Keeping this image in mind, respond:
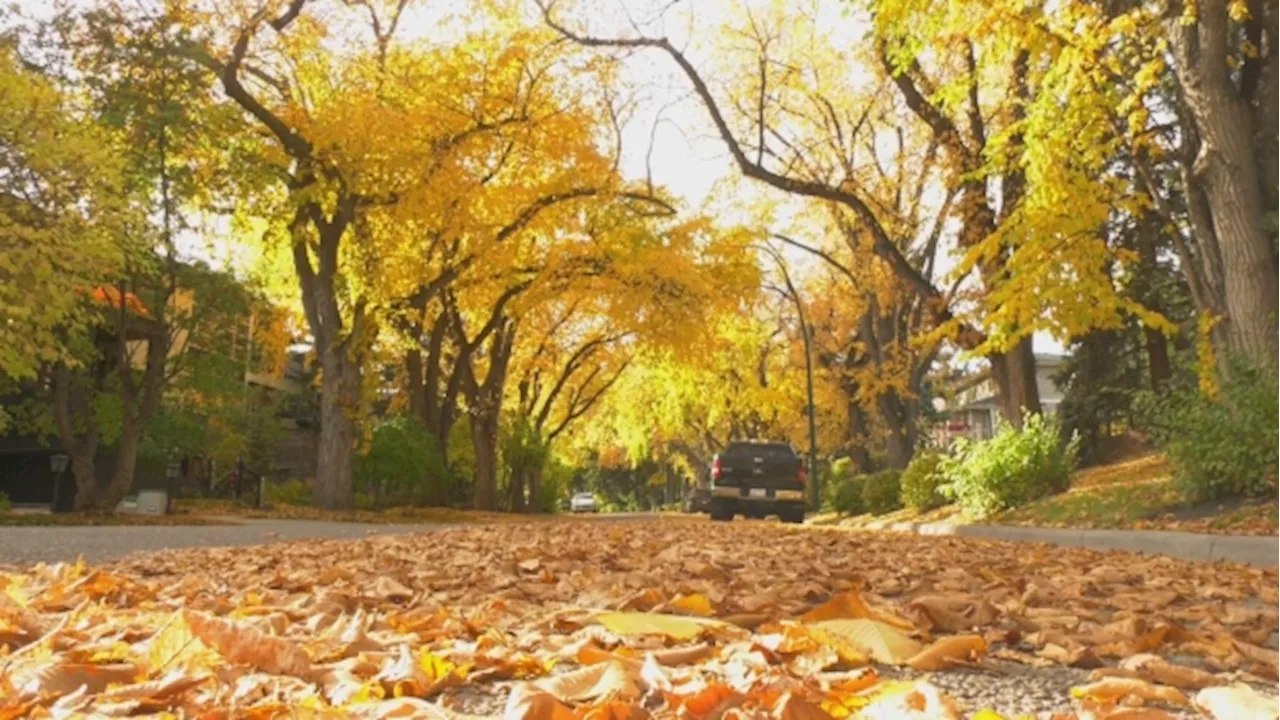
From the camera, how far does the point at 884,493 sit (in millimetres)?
28453

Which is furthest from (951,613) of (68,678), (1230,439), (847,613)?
(1230,439)

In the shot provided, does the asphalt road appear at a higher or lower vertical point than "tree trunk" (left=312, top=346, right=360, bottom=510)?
lower

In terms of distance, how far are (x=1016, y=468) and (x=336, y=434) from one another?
1193cm

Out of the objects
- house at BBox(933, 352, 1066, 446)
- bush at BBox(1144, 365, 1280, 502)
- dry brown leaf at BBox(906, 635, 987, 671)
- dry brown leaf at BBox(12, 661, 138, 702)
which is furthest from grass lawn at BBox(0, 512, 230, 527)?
house at BBox(933, 352, 1066, 446)

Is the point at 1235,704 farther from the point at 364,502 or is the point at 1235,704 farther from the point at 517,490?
the point at 517,490

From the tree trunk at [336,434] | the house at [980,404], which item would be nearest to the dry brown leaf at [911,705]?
the tree trunk at [336,434]

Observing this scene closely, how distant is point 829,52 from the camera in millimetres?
30766

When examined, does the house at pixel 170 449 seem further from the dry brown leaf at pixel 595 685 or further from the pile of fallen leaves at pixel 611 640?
the dry brown leaf at pixel 595 685

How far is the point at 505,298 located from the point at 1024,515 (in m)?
14.8

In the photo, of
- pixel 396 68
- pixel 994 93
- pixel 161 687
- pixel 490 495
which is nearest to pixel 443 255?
pixel 396 68

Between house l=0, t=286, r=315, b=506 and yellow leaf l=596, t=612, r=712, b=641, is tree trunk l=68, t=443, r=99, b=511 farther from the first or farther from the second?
yellow leaf l=596, t=612, r=712, b=641

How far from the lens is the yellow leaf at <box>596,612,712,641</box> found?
344 centimetres

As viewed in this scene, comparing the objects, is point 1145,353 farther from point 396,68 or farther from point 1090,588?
point 1090,588

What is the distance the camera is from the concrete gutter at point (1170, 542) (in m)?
9.34
